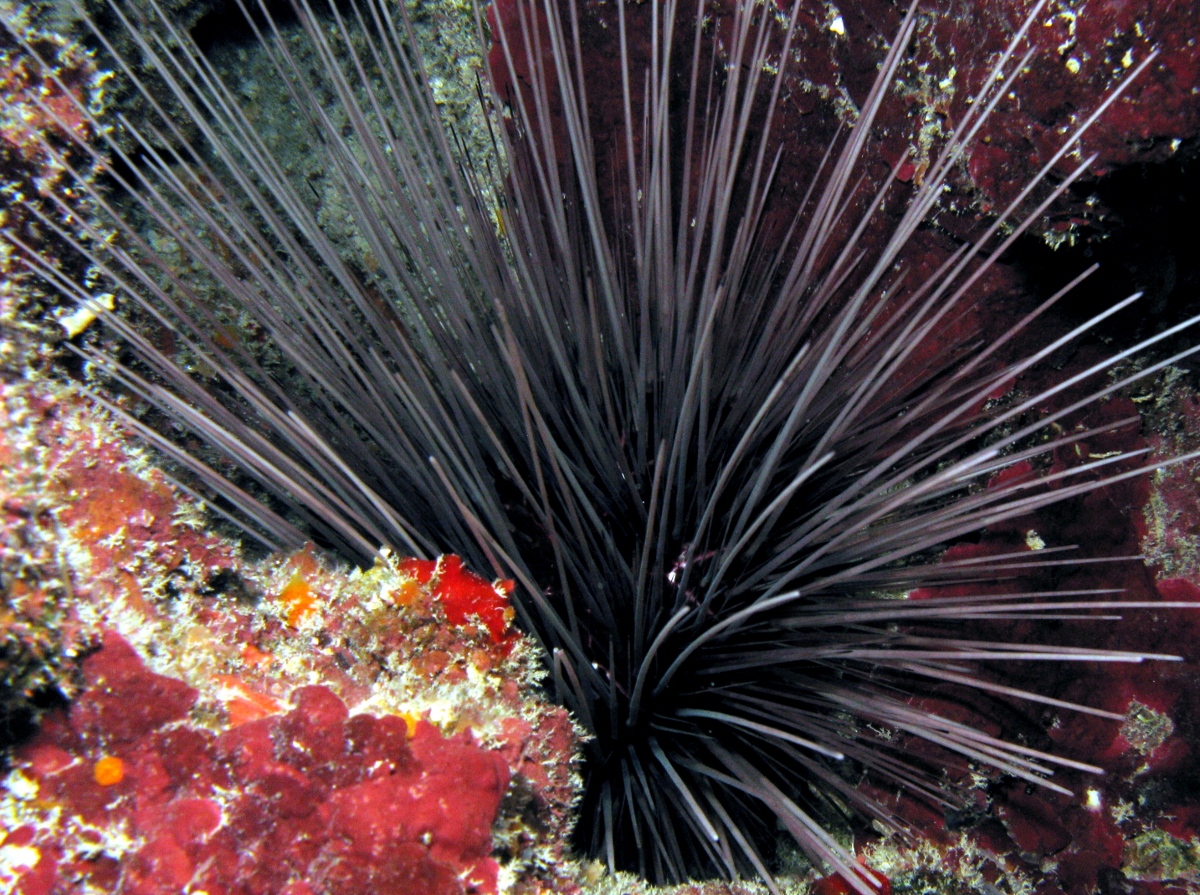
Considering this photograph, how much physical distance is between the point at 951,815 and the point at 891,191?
6.42 ft

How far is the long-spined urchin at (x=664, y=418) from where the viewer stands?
5.27ft

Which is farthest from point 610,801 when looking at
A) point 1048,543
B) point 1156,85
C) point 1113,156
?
point 1156,85

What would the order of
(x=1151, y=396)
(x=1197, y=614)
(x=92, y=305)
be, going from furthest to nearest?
(x=1151, y=396)
(x=1197, y=614)
(x=92, y=305)

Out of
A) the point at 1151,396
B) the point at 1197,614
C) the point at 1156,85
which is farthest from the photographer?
the point at 1151,396

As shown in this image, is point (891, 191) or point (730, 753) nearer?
point (730, 753)

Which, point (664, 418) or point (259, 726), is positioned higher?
point (259, 726)

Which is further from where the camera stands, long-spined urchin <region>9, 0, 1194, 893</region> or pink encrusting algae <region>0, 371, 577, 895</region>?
long-spined urchin <region>9, 0, 1194, 893</region>

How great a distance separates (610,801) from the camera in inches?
68.6

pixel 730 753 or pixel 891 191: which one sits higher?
pixel 891 191

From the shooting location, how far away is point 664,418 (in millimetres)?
1852

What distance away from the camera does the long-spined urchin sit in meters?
1.61

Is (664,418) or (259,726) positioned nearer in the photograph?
(259,726)

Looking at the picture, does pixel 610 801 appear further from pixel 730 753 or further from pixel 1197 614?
pixel 1197 614

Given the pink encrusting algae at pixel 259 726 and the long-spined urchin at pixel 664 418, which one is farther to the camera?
the long-spined urchin at pixel 664 418
